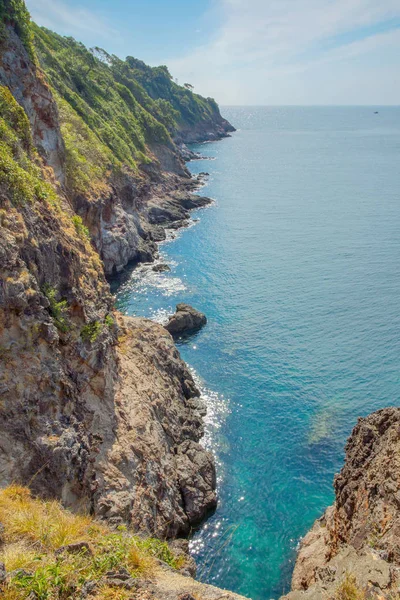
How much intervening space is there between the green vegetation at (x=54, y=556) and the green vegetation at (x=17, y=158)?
1536 centimetres

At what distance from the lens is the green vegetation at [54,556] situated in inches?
354

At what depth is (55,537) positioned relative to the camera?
1158 cm

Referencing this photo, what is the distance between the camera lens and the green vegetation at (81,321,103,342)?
963 inches

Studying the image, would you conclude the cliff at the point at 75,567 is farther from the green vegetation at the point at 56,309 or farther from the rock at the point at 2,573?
the green vegetation at the point at 56,309

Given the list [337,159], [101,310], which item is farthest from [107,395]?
[337,159]

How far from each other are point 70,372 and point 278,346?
82.4 ft

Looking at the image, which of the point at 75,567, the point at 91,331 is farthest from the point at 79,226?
the point at 75,567

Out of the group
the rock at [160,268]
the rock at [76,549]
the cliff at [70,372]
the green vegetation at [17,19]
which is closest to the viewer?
the rock at [76,549]

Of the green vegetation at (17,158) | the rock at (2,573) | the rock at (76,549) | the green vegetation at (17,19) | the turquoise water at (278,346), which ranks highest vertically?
the green vegetation at (17,19)

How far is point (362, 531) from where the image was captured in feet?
50.6

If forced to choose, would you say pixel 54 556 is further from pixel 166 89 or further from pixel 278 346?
pixel 166 89

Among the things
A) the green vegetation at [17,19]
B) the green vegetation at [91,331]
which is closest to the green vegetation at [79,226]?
the green vegetation at [91,331]

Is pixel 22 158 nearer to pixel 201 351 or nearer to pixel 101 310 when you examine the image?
pixel 101 310

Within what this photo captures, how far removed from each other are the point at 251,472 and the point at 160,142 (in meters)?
94.5
